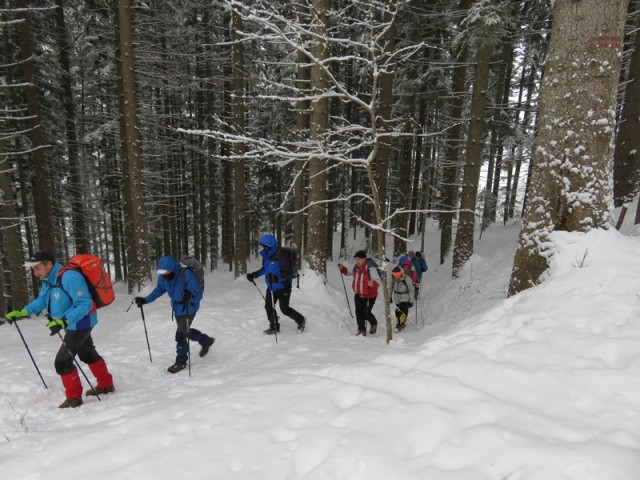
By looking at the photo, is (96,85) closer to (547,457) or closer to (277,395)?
(277,395)

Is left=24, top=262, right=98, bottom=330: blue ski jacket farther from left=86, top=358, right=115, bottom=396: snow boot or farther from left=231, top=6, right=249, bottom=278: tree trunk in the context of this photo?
left=231, top=6, right=249, bottom=278: tree trunk

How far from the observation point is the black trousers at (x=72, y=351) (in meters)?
4.65

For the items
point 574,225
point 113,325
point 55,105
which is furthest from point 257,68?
point 574,225

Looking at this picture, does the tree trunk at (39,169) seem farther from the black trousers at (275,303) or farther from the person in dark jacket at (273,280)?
the black trousers at (275,303)

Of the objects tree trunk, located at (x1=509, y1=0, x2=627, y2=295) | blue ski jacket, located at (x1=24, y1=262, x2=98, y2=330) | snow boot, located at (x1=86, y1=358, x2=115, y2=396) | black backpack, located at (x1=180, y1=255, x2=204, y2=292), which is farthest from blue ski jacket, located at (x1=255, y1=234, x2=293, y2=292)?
tree trunk, located at (x1=509, y1=0, x2=627, y2=295)

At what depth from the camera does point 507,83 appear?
18.6m

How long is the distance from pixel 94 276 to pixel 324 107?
6674 millimetres

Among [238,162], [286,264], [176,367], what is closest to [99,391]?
[176,367]

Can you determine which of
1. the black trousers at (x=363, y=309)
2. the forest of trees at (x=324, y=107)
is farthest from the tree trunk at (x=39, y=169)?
the black trousers at (x=363, y=309)

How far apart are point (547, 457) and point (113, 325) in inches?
380

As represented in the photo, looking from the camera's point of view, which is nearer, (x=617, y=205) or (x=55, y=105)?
(x=617, y=205)

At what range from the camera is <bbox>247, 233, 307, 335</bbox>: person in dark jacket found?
297 inches

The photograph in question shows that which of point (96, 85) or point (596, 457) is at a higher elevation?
point (96, 85)

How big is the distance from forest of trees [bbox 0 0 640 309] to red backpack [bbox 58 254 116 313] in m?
2.31
